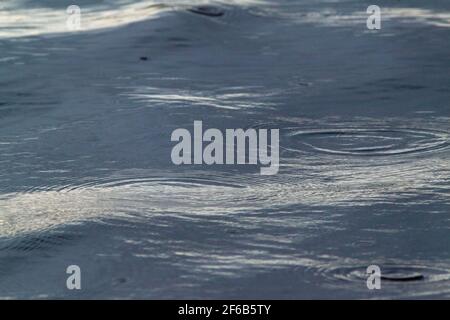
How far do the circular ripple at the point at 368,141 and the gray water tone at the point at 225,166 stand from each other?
1 cm

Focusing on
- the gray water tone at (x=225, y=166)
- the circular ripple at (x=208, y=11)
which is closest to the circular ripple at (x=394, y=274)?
the gray water tone at (x=225, y=166)

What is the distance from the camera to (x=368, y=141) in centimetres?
513

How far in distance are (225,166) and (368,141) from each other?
0.83 m

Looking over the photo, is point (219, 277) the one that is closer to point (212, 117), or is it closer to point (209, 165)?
point (209, 165)

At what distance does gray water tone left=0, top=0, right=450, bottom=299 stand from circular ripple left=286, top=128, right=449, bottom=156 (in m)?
0.01

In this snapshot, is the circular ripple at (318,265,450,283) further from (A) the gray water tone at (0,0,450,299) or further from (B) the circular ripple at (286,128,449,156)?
(B) the circular ripple at (286,128,449,156)

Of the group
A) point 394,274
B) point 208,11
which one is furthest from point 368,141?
point 208,11

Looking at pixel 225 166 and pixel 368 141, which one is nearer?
pixel 225 166

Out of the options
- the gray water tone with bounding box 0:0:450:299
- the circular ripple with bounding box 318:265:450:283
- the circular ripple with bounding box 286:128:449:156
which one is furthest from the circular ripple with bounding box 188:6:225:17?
the circular ripple with bounding box 318:265:450:283

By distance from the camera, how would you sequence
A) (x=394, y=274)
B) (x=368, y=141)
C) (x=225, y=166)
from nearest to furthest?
1. (x=394, y=274)
2. (x=225, y=166)
3. (x=368, y=141)

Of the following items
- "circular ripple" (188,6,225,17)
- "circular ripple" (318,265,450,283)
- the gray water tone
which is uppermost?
"circular ripple" (188,6,225,17)

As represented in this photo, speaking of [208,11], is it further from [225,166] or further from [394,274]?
[394,274]

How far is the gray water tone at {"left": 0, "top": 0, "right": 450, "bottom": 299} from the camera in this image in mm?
3592
